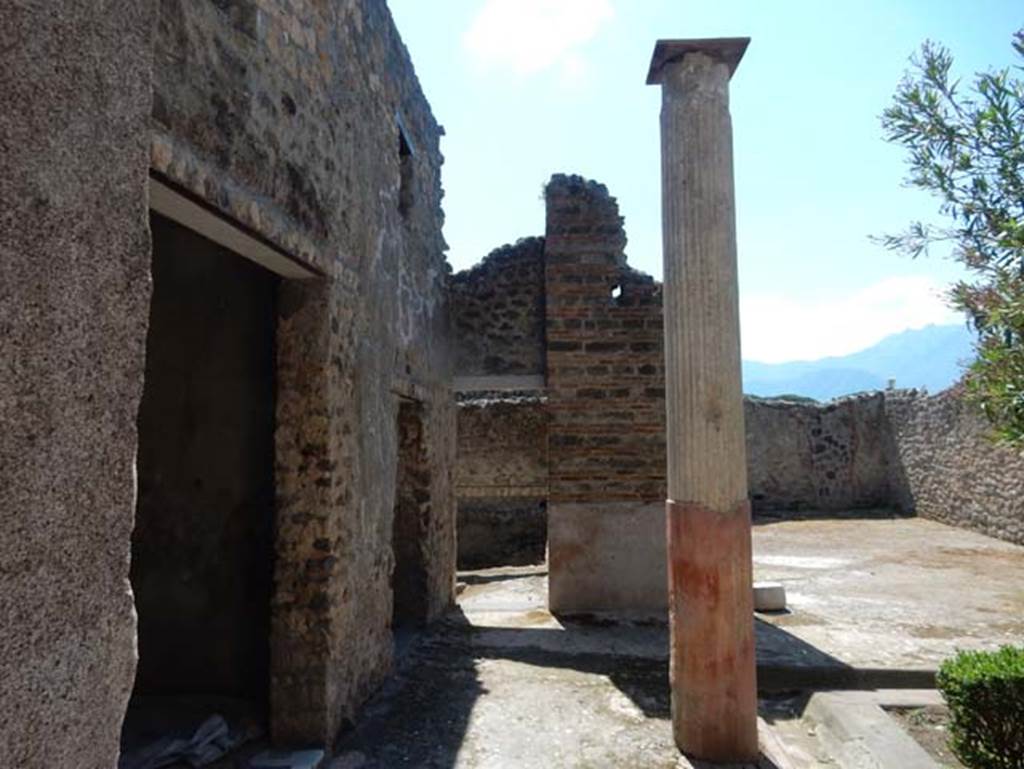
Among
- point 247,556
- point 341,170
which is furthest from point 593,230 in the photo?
point 247,556

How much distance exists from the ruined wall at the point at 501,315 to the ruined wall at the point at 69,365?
688cm

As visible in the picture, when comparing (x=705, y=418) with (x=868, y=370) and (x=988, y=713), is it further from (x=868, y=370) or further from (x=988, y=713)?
(x=868, y=370)

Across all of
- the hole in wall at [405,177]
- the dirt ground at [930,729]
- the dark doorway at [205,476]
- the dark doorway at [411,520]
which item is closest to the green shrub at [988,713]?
the dirt ground at [930,729]

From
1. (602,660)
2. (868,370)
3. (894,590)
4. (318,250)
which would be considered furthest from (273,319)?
(868,370)

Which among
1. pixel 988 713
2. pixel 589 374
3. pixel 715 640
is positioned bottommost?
pixel 988 713

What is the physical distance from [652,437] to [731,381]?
10.2 ft

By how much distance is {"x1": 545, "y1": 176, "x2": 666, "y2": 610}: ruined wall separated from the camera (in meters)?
7.03

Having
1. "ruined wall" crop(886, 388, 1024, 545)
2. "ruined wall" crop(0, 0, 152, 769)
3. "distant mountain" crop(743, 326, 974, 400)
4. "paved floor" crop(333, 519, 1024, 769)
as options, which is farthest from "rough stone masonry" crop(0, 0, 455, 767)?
"distant mountain" crop(743, 326, 974, 400)

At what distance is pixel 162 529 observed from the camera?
460cm

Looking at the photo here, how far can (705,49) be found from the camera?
427cm

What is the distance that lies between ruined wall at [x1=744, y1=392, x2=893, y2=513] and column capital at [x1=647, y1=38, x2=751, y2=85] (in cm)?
1414

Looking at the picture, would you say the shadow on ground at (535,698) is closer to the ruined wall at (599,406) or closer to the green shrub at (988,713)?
the ruined wall at (599,406)

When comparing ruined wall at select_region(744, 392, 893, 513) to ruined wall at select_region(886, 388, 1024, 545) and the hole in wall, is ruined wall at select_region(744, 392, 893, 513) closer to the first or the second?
ruined wall at select_region(886, 388, 1024, 545)

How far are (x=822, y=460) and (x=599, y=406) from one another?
12156 millimetres
